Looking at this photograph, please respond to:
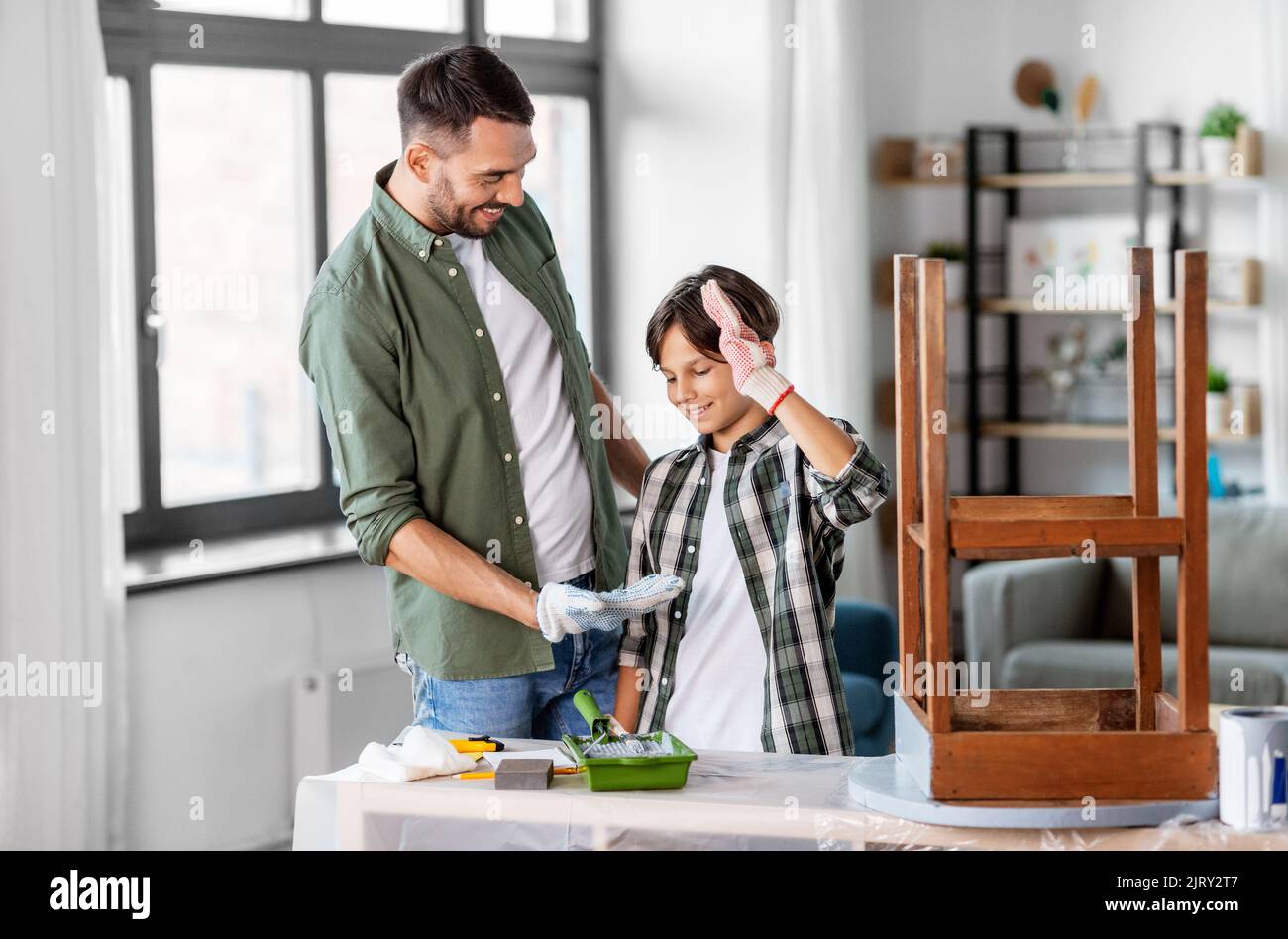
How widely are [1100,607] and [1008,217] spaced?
4.78 feet

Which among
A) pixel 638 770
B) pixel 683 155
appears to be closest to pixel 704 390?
pixel 638 770

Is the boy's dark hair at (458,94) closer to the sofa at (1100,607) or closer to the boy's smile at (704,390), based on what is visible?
the boy's smile at (704,390)

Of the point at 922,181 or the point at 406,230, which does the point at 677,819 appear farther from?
the point at 922,181

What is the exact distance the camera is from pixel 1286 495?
4.62 metres

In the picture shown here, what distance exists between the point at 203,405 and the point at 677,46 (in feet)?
5.81

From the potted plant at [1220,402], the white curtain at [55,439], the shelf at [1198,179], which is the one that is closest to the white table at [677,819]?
the white curtain at [55,439]

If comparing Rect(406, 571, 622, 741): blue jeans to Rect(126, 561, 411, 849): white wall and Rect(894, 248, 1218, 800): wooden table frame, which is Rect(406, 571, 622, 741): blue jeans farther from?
Rect(126, 561, 411, 849): white wall

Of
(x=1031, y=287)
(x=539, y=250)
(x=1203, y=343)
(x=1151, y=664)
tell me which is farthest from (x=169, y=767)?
(x=1031, y=287)

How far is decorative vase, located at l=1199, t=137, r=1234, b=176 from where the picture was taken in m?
4.58

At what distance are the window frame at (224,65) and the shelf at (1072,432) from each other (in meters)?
1.84

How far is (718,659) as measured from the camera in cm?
204

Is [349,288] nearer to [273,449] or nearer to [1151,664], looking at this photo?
[1151,664]

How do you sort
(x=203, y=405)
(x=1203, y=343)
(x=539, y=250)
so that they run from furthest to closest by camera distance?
(x=203, y=405) → (x=539, y=250) → (x=1203, y=343)

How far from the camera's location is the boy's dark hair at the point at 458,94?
2043 mm
